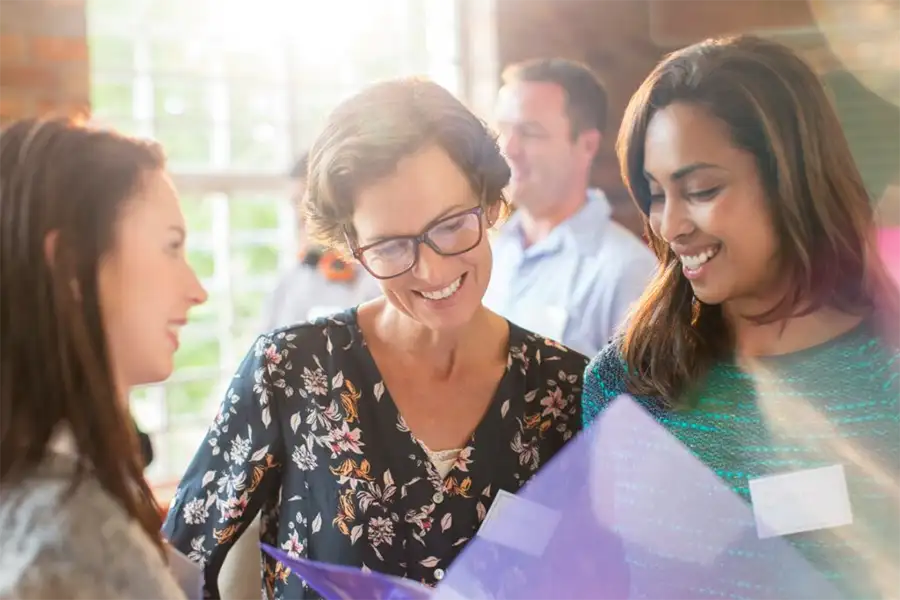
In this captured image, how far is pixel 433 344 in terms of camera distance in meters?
0.99

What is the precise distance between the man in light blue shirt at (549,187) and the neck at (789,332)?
0.74 metres

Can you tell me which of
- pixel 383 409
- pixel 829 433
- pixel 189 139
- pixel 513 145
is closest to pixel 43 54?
pixel 189 139

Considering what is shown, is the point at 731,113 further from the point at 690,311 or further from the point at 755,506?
the point at 755,506

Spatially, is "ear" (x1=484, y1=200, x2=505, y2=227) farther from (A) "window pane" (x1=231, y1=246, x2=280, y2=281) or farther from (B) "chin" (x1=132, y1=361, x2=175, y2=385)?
(A) "window pane" (x1=231, y1=246, x2=280, y2=281)

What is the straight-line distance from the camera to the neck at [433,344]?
984 millimetres

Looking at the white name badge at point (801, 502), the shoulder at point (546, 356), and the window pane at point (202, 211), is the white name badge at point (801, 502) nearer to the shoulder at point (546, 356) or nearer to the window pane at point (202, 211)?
the shoulder at point (546, 356)

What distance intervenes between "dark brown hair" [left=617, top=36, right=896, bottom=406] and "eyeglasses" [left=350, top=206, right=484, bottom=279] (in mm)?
180

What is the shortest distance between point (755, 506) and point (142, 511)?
547 mm

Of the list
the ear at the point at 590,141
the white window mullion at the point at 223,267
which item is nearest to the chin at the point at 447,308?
the ear at the point at 590,141

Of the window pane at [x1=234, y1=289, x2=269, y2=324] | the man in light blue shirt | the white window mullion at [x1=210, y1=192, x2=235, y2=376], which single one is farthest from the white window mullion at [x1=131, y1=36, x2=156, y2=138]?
the man in light blue shirt

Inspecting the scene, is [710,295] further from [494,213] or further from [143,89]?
[143,89]

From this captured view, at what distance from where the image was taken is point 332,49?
2783 millimetres

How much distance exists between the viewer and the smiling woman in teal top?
30.0 inches

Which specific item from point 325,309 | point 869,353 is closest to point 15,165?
point 869,353
